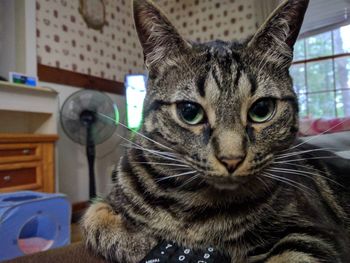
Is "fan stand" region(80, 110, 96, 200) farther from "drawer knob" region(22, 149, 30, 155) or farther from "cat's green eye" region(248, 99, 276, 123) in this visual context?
"cat's green eye" region(248, 99, 276, 123)

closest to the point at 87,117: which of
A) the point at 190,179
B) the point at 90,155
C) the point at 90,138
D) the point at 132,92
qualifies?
the point at 90,138

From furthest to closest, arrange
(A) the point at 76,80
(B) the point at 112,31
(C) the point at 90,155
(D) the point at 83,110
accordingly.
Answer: (B) the point at 112,31
(A) the point at 76,80
(C) the point at 90,155
(D) the point at 83,110

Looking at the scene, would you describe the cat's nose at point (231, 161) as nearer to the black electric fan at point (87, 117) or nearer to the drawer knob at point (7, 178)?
the drawer knob at point (7, 178)

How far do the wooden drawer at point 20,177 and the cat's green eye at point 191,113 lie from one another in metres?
1.57

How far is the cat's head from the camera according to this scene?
572 millimetres

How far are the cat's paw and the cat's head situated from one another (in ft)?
0.48

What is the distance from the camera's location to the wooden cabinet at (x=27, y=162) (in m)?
1.88

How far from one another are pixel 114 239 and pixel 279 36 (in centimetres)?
53

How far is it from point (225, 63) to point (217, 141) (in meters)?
0.18

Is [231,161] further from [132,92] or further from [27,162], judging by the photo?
[132,92]

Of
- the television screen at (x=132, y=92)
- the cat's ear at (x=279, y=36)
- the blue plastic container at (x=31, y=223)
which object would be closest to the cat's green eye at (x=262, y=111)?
the cat's ear at (x=279, y=36)

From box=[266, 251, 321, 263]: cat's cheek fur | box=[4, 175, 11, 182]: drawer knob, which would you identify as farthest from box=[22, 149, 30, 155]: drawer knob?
box=[266, 251, 321, 263]: cat's cheek fur

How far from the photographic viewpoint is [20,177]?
1.98m

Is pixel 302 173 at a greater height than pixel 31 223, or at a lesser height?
greater
